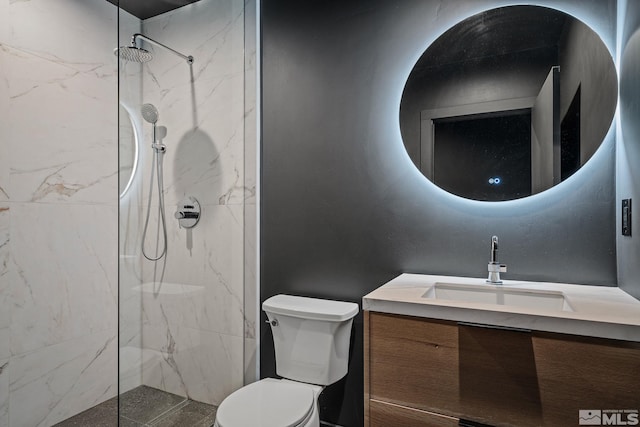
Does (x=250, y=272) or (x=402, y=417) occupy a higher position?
(x=250, y=272)

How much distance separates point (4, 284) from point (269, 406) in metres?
1.44

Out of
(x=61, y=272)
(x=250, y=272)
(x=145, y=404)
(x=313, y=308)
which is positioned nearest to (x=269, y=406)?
(x=313, y=308)

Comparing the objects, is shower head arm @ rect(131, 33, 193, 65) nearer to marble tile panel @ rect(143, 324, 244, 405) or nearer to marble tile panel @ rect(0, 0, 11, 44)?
marble tile panel @ rect(0, 0, 11, 44)

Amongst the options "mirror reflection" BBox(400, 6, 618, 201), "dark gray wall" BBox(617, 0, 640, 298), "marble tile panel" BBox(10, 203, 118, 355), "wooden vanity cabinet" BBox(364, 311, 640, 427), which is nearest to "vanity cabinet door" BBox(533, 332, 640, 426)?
"wooden vanity cabinet" BBox(364, 311, 640, 427)

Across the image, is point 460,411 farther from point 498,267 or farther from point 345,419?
point 345,419

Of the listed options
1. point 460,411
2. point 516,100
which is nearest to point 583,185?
point 516,100

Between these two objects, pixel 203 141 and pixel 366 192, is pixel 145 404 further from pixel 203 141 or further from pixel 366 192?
pixel 366 192

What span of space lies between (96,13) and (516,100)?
2.40 m

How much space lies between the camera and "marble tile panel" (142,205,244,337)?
5.35 ft

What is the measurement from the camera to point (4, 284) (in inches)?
69.7

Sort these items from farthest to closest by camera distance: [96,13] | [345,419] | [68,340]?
[96,13] < [68,340] < [345,419]

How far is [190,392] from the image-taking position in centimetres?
177

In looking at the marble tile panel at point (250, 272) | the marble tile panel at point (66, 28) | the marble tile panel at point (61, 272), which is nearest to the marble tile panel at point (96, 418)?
the marble tile panel at point (61, 272)

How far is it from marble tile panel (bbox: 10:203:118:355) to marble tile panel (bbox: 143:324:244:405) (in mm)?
774
